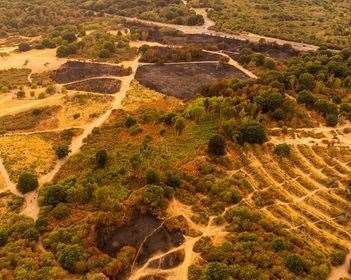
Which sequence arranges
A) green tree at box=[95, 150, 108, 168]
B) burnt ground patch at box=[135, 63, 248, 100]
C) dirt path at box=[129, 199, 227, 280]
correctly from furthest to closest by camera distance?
1. burnt ground patch at box=[135, 63, 248, 100]
2. green tree at box=[95, 150, 108, 168]
3. dirt path at box=[129, 199, 227, 280]

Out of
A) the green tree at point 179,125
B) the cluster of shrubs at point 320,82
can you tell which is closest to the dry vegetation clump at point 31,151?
the green tree at point 179,125

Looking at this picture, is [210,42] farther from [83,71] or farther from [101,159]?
[101,159]

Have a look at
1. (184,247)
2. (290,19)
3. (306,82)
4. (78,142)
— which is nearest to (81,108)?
(78,142)

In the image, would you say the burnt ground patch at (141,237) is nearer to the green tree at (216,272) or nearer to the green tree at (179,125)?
the green tree at (216,272)

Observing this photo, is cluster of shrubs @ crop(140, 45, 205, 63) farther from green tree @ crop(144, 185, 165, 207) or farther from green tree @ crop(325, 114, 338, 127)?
green tree @ crop(144, 185, 165, 207)

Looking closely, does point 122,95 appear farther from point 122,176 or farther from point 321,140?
point 321,140

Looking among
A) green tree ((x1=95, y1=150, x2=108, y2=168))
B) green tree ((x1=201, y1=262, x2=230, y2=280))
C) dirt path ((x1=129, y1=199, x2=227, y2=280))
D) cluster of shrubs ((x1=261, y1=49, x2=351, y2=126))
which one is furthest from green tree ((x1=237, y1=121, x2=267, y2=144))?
green tree ((x1=201, y1=262, x2=230, y2=280))
